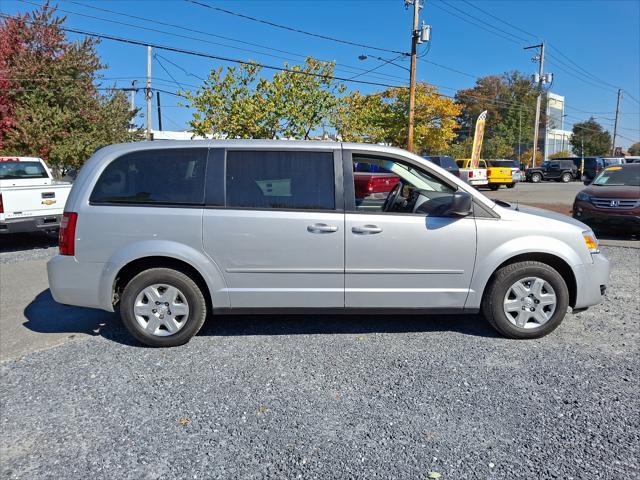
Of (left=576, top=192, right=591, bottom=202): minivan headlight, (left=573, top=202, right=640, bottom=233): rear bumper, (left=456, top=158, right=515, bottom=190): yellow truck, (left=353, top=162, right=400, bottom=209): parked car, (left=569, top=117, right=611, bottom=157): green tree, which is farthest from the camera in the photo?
(left=569, top=117, right=611, bottom=157): green tree

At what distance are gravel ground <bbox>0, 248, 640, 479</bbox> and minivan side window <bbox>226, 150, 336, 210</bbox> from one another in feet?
4.17

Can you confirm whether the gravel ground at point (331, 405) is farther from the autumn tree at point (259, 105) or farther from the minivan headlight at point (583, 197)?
the autumn tree at point (259, 105)

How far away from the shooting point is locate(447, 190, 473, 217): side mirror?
12.7ft

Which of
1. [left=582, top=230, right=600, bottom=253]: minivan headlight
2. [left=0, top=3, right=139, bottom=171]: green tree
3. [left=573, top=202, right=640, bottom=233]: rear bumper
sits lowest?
[left=573, top=202, right=640, bottom=233]: rear bumper

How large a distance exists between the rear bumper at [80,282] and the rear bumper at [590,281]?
163 inches

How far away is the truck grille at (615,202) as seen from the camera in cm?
888

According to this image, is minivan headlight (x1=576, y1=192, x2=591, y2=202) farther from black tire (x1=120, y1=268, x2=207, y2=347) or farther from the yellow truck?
the yellow truck

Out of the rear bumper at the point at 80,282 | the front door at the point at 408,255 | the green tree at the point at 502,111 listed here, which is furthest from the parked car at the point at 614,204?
the green tree at the point at 502,111

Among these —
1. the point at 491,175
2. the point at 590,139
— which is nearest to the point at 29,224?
the point at 491,175

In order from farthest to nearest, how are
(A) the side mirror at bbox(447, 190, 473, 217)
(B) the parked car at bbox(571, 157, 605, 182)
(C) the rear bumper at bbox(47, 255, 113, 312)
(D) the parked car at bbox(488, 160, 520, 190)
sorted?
(B) the parked car at bbox(571, 157, 605, 182) → (D) the parked car at bbox(488, 160, 520, 190) → (C) the rear bumper at bbox(47, 255, 113, 312) → (A) the side mirror at bbox(447, 190, 473, 217)

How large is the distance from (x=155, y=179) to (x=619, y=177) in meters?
10.1

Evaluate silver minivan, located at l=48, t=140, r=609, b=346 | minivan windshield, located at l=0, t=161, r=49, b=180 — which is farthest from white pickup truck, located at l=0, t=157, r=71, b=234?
silver minivan, located at l=48, t=140, r=609, b=346

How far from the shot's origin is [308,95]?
56.7 ft

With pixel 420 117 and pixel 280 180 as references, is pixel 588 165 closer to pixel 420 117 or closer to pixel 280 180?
pixel 420 117
